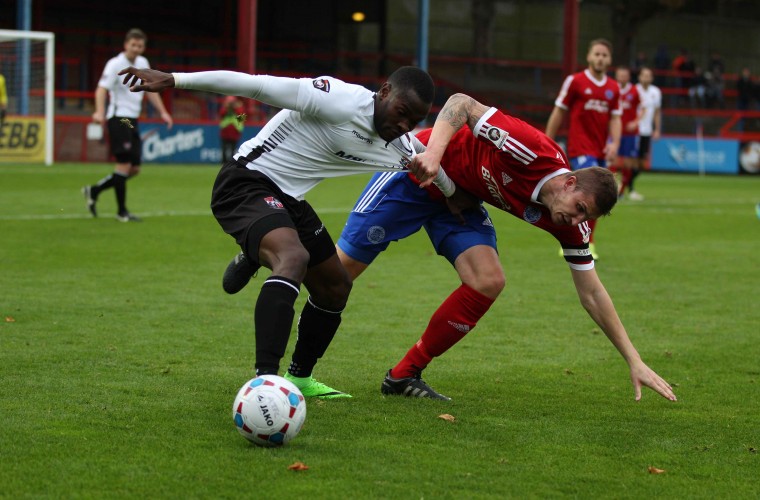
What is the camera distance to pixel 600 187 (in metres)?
4.74

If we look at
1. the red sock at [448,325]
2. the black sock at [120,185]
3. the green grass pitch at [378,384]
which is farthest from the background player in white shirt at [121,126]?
→ the red sock at [448,325]

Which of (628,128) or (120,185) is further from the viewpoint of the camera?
(628,128)

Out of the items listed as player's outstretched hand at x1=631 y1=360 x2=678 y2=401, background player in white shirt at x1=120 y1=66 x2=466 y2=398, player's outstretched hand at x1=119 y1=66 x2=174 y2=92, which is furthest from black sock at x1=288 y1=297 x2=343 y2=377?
player's outstretched hand at x1=631 y1=360 x2=678 y2=401

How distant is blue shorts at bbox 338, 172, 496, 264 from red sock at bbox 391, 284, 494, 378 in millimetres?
270

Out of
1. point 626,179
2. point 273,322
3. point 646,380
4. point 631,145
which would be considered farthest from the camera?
point 631,145

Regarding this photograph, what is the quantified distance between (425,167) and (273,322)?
0.96 m

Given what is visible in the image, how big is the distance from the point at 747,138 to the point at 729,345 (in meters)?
27.5

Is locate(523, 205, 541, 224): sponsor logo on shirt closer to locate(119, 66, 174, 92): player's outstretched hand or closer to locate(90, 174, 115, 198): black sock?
locate(119, 66, 174, 92): player's outstretched hand

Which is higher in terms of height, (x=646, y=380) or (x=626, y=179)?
(x=626, y=179)

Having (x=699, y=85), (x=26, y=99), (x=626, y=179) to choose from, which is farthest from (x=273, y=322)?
(x=699, y=85)

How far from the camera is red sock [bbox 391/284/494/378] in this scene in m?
5.38

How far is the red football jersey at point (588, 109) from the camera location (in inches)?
480

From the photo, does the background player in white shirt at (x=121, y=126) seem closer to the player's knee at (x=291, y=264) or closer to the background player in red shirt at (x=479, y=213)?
the background player in red shirt at (x=479, y=213)

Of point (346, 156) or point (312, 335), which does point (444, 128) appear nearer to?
point (346, 156)
